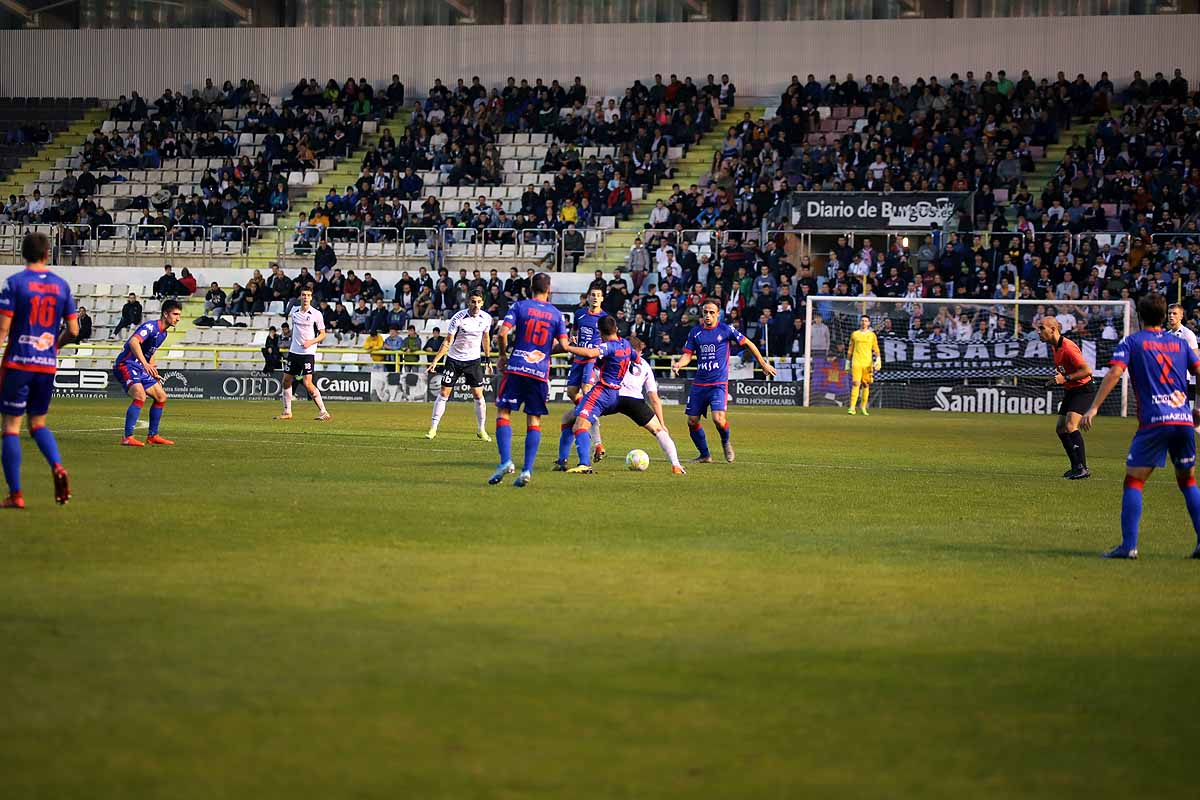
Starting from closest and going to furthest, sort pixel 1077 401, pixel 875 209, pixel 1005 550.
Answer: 1. pixel 1005 550
2. pixel 1077 401
3. pixel 875 209

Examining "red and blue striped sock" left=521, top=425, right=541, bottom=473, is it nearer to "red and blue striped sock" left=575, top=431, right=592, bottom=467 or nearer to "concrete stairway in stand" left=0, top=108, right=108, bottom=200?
"red and blue striped sock" left=575, top=431, right=592, bottom=467

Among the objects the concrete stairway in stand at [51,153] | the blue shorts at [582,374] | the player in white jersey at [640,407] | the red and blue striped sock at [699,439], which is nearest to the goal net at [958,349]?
the blue shorts at [582,374]

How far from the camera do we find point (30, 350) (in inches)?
487

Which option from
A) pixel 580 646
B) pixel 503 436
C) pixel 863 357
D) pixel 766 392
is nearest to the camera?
pixel 580 646

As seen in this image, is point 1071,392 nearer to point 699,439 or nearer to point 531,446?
point 699,439

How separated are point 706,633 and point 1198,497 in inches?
218

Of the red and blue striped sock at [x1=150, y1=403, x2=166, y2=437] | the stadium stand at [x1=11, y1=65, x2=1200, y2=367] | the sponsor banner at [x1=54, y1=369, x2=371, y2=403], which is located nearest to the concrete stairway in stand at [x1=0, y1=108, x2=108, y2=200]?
the stadium stand at [x1=11, y1=65, x2=1200, y2=367]

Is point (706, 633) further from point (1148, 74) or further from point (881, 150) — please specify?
point (1148, 74)

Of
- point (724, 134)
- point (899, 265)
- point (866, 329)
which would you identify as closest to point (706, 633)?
point (866, 329)

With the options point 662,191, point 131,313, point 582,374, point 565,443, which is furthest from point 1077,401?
point 131,313

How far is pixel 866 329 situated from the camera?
3656 cm

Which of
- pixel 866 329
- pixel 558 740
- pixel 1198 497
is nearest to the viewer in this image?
pixel 558 740

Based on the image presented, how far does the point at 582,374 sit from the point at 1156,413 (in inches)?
416

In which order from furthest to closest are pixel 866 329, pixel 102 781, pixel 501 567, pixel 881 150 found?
pixel 881 150 < pixel 866 329 < pixel 501 567 < pixel 102 781
